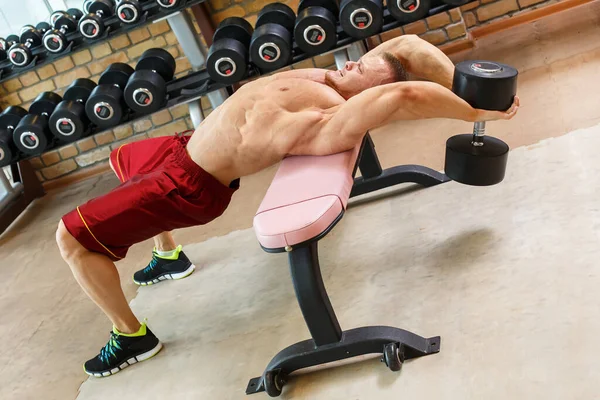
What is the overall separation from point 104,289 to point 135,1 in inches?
78.1

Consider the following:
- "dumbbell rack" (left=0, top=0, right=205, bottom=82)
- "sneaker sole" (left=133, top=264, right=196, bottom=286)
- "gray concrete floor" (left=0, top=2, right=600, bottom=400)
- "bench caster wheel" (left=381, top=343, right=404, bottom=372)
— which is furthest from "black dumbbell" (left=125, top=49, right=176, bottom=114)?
"bench caster wheel" (left=381, top=343, right=404, bottom=372)

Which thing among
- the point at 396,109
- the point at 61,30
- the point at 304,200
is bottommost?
the point at 304,200

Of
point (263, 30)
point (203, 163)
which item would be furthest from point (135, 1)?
point (203, 163)

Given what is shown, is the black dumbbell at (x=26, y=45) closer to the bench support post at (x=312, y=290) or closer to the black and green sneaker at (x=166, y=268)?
the black and green sneaker at (x=166, y=268)

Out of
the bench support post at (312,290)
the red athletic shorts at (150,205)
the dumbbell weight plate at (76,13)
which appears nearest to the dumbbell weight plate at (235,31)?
the dumbbell weight plate at (76,13)

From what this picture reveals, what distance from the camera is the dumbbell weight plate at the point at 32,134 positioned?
3.41m

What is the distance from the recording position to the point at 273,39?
303 cm

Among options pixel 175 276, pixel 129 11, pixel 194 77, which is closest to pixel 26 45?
pixel 129 11

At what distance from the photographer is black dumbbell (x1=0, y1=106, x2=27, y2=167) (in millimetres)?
3518

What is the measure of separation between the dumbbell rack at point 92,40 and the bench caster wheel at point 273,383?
230 centimetres

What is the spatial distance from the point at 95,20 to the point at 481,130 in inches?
97.9

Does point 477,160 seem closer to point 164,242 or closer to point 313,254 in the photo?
point 313,254

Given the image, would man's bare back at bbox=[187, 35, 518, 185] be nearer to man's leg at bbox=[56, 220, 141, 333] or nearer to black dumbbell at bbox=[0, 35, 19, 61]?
man's leg at bbox=[56, 220, 141, 333]

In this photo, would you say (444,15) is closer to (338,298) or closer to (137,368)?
(338,298)
